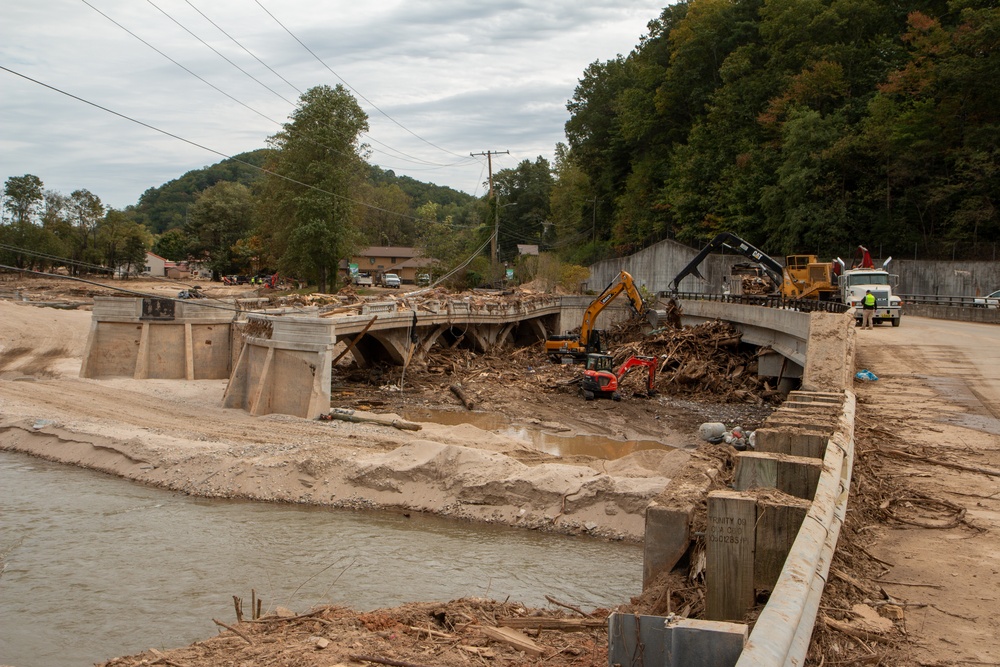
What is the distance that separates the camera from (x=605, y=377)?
29.8 metres

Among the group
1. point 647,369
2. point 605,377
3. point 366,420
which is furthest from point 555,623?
point 647,369

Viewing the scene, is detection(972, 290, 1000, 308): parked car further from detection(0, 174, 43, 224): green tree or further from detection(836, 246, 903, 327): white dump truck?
detection(0, 174, 43, 224): green tree

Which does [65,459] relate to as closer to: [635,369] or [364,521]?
[364,521]

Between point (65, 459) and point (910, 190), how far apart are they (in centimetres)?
4557

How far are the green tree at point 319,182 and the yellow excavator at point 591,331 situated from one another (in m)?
22.2

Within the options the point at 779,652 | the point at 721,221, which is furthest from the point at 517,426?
the point at 721,221

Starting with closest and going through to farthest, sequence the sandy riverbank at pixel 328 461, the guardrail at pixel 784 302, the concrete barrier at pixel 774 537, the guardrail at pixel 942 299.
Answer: the concrete barrier at pixel 774 537, the sandy riverbank at pixel 328 461, the guardrail at pixel 784 302, the guardrail at pixel 942 299

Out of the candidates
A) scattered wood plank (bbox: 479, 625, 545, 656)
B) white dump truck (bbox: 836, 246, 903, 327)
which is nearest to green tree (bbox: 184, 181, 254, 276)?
white dump truck (bbox: 836, 246, 903, 327)

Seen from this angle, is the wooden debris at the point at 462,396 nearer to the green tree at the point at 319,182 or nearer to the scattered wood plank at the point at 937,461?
the scattered wood plank at the point at 937,461

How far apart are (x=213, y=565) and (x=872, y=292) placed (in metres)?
27.0

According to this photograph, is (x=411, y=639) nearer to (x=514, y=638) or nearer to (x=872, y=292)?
(x=514, y=638)

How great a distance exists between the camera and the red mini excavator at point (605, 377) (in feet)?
98.0

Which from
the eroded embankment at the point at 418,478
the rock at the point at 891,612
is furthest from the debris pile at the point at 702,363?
the rock at the point at 891,612

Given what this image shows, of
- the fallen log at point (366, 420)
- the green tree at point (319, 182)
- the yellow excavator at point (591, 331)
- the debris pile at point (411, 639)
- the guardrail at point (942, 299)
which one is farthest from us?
the green tree at point (319, 182)
